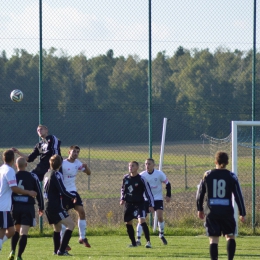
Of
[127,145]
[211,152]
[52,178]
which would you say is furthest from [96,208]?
[52,178]

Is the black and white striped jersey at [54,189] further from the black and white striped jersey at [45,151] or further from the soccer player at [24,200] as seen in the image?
the black and white striped jersey at [45,151]

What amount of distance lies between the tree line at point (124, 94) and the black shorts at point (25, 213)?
5733 mm

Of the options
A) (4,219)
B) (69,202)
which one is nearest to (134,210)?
(69,202)

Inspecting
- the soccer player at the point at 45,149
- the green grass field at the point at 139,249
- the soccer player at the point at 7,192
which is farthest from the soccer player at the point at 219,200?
the soccer player at the point at 45,149

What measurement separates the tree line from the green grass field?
121 inches

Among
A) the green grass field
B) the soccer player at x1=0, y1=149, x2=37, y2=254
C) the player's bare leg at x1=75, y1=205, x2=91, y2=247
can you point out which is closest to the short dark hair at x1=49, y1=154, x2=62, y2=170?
the soccer player at x1=0, y1=149, x2=37, y2=254

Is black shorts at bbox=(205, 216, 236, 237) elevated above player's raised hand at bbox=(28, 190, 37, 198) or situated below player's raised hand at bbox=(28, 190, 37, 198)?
below

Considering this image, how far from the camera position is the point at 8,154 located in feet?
33.9

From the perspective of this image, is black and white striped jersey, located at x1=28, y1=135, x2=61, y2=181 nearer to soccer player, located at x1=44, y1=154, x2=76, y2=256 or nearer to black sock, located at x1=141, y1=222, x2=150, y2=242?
soccer player, located at x1=44, y1=154, x2=76, y2=256

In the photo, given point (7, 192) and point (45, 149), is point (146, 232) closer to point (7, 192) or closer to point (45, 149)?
point (45, 149)

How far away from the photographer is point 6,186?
33.7ft

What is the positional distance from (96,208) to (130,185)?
494 centimetres

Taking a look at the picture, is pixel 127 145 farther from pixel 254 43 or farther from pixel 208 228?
pixel 208 228

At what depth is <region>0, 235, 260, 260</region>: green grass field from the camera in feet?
38.1
